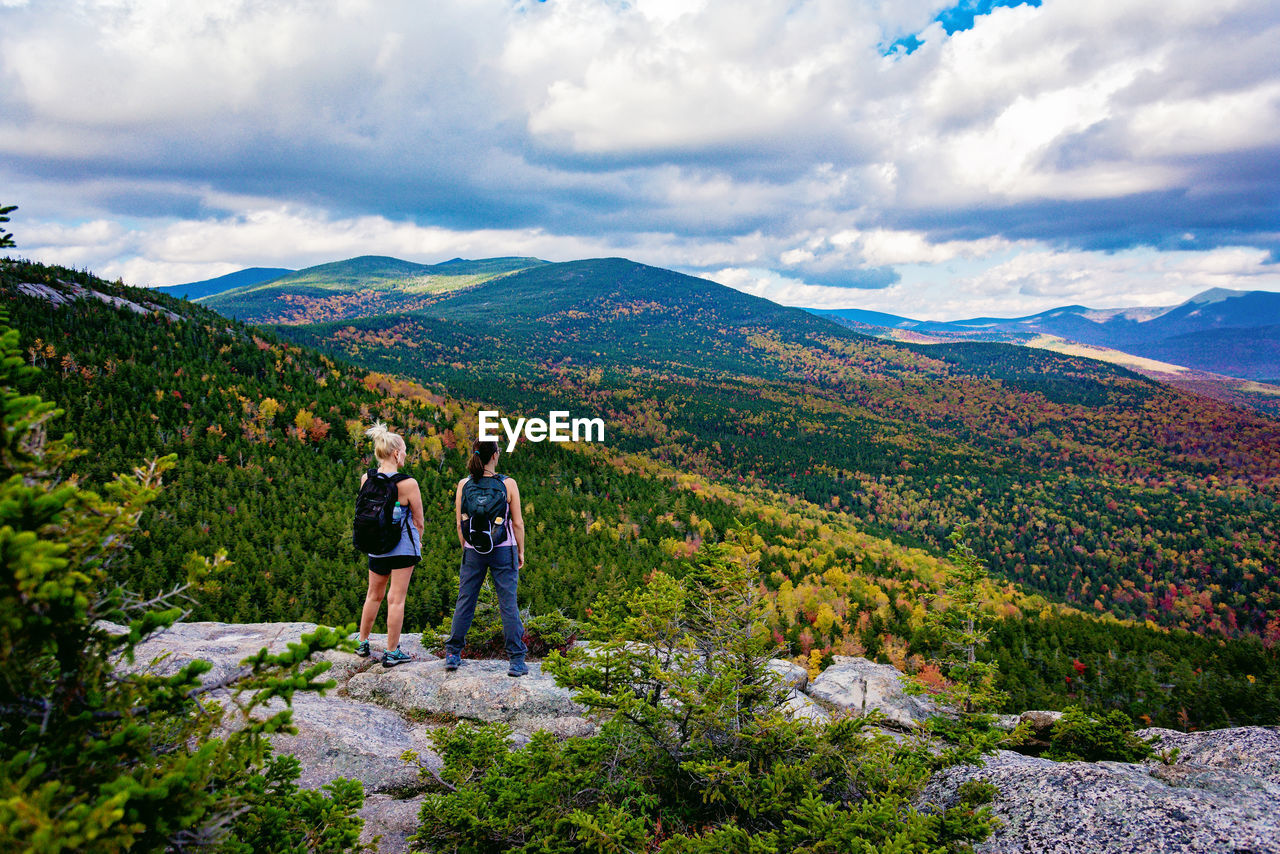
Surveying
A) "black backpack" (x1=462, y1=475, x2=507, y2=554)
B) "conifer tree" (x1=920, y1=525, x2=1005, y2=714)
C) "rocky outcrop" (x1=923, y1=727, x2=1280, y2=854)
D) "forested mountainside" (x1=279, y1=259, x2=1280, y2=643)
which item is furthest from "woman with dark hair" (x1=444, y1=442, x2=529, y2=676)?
"forested mountainside" (x1=279, y1=259, x2=1280, y2=643)

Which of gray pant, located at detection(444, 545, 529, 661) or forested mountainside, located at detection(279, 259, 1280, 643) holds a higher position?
gray pant, located at detection(444, 545, 529, 661)

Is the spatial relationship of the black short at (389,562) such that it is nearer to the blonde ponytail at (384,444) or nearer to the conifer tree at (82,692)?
the blonde ponytail at (384,444)

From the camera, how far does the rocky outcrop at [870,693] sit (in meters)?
10.3

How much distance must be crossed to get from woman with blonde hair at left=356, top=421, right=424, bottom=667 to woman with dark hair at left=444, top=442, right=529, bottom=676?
63cm

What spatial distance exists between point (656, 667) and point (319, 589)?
1259 cm

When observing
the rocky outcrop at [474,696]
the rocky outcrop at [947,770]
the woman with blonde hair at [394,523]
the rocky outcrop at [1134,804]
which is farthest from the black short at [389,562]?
the rocky outcrop at [1134,804]

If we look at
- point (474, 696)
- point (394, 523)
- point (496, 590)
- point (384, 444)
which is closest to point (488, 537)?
point (496, 590)

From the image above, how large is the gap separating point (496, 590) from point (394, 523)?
5.61 ft

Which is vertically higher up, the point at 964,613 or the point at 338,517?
the point at 964,613

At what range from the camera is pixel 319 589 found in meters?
14.2

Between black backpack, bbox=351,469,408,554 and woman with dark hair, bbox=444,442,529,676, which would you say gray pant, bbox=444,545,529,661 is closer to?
woman with dark hair, bbox=444,442,529,676

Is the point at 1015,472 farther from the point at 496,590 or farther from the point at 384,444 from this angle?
the point at 384,444

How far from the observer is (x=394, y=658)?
8.08 meters

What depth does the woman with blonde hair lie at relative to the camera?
691cm
